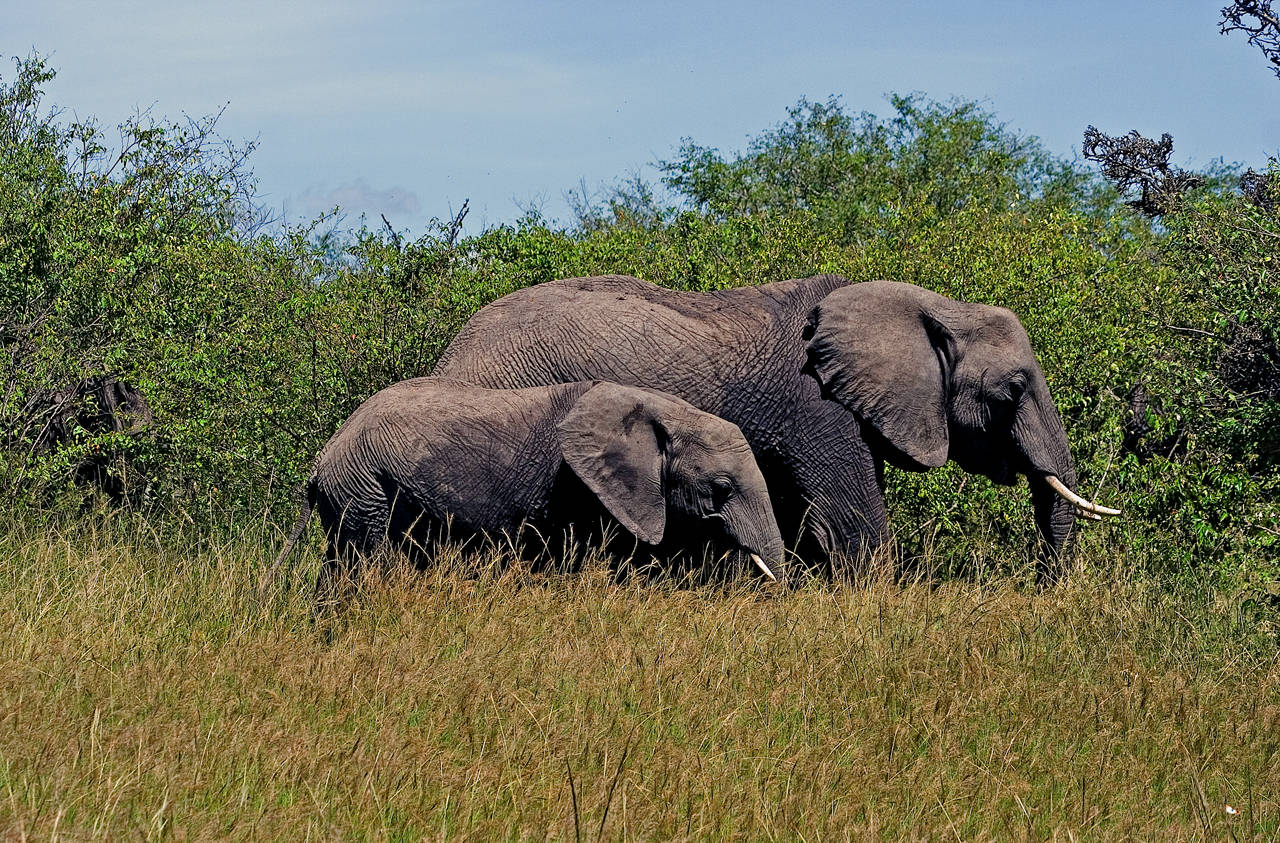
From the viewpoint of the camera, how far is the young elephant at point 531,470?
7.57 m

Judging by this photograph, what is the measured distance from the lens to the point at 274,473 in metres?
10.6

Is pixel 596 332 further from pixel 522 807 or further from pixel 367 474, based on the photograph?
pixel 522 807

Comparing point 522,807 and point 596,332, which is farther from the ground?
point 596,332

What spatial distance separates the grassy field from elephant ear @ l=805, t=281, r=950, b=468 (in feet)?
4.17

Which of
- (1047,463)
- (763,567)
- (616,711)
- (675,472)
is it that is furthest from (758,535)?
(616,711)

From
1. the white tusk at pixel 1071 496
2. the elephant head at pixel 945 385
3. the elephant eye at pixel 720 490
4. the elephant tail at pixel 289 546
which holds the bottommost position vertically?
the elephant tail at pixel 289 546

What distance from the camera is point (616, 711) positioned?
17.6 feet

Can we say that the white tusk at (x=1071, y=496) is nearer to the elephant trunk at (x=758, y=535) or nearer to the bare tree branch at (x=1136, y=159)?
the elephant trunk at (x=758, y=535)

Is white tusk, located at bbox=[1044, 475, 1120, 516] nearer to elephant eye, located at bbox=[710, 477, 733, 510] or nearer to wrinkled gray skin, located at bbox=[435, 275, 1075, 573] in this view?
wrinkled gray skin, located at bbox=[435, 275, 1075, 573]

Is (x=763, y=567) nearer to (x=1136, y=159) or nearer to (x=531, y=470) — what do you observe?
(x=531, y=470)

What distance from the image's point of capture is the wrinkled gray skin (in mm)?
8711

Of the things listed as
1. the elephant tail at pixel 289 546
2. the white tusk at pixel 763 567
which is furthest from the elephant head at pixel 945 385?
the elephant tail at pixel 289 546

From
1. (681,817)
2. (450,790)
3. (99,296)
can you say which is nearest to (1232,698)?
(681,817)

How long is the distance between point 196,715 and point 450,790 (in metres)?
1.05
